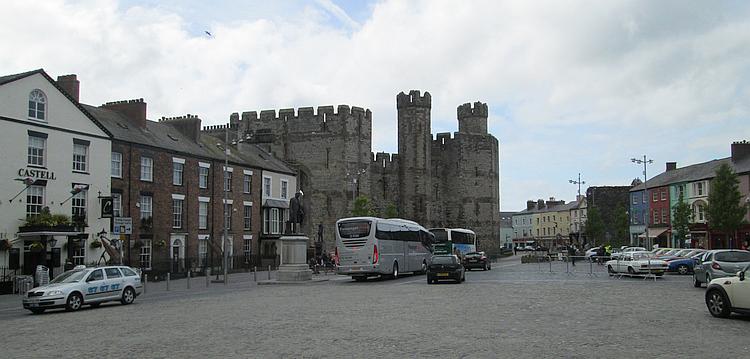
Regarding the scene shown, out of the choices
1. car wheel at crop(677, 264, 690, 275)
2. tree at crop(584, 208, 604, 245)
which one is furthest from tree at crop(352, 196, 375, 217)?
tree at crop(584, 208, 604, 245)

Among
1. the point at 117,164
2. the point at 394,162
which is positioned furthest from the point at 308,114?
the point at 117,164

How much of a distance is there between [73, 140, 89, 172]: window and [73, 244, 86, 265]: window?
391cm

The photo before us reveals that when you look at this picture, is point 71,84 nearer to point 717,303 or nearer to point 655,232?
point 717,303

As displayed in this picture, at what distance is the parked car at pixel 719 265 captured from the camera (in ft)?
83.8

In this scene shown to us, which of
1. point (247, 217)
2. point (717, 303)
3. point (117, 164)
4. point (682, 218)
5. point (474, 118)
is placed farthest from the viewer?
point (474, 118)

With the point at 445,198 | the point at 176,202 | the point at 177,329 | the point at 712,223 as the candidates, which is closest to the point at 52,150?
the point at 176,202

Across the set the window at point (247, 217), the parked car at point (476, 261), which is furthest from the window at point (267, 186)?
the parked car at point (476, 261)

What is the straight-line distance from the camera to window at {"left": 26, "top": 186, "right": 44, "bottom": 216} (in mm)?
33406

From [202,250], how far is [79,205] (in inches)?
452

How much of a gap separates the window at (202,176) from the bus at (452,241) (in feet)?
63.0

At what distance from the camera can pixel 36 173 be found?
33906 mm

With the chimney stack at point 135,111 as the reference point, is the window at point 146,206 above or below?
below

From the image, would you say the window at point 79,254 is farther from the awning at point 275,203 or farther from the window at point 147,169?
the awning at point 275,203

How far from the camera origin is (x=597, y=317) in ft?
56.1
